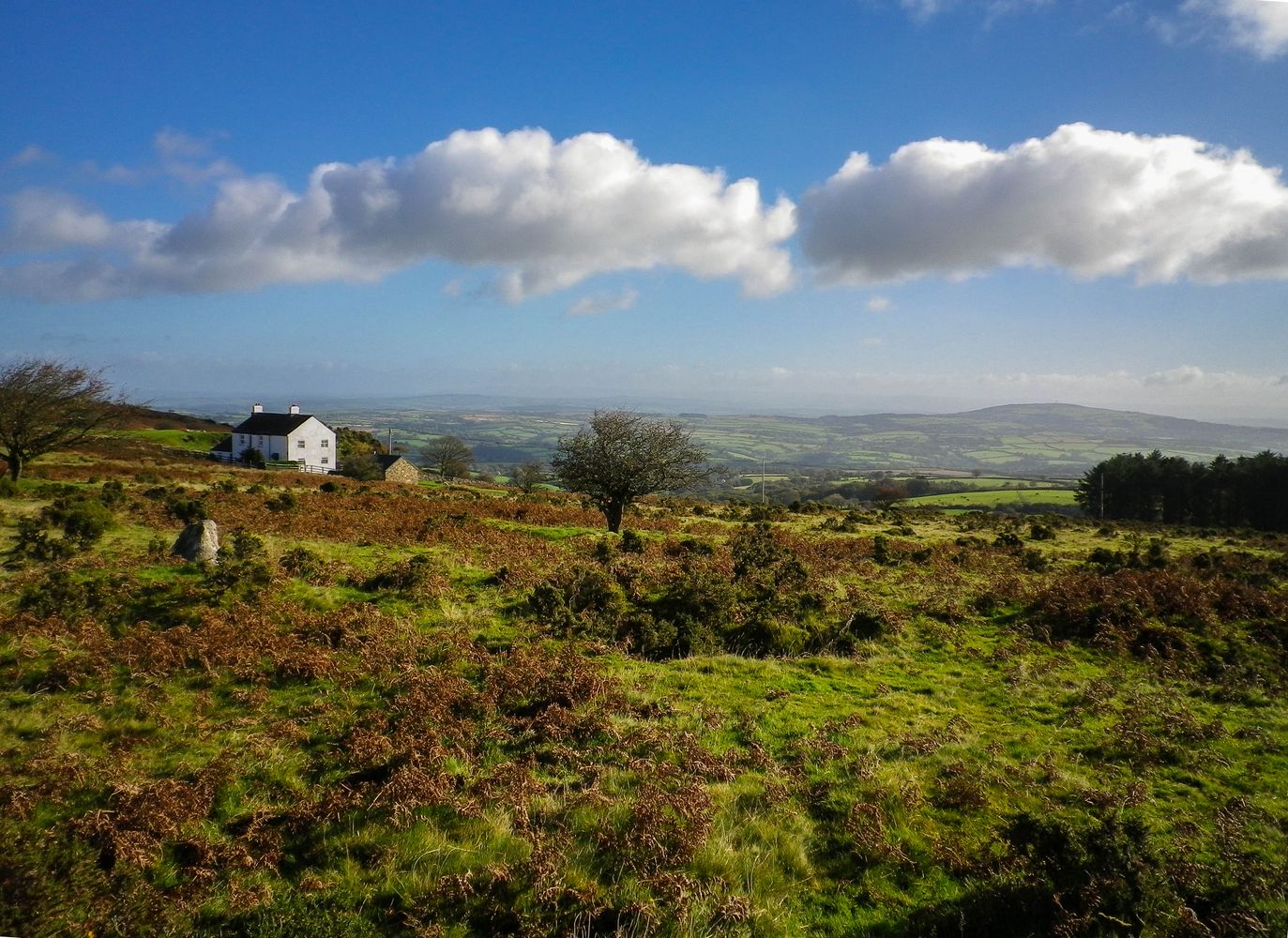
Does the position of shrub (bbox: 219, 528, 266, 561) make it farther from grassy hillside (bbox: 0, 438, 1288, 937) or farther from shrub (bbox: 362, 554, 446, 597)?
shrub (bbox: 362, 554, 446, 597)

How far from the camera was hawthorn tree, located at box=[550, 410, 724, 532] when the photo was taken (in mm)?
27516

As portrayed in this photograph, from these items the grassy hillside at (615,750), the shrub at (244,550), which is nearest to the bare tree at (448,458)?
the grassy hillside at (615,750)

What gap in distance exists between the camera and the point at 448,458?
88.6 meters

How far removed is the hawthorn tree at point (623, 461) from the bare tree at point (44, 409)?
25009 millimetres

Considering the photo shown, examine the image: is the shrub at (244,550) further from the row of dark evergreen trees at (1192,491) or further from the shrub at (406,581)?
the row of dark evergreen trees at (1192,491)

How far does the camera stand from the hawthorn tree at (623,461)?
27.5 metres

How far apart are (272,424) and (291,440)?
21.8 feet

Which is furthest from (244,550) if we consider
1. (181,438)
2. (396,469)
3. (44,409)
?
(181,438)

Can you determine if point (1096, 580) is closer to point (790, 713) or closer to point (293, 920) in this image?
point (790, 713)

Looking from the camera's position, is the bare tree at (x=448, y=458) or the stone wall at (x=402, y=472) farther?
the bare tree at (x=448, y=458)

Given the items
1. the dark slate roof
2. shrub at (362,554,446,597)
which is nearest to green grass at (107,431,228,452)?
the dark slate roof

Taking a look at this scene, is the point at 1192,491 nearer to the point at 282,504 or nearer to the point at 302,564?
the point at 282,504

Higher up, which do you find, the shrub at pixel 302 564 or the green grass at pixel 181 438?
the green grass at pixel 181 438

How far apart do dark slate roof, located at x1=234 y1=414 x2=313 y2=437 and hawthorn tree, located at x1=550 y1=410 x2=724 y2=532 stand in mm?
68548
